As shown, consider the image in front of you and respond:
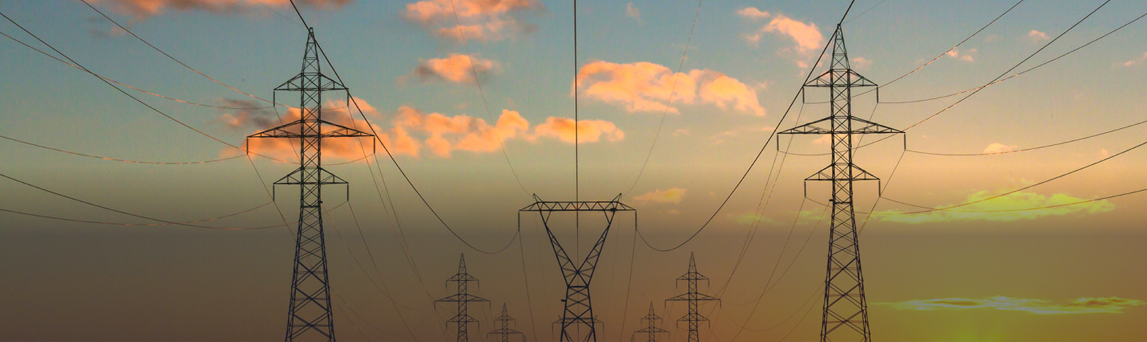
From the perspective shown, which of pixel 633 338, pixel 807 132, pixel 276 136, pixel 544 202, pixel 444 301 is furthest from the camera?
pixel 633 338

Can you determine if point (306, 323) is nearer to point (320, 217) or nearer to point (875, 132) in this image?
point (320, 217)

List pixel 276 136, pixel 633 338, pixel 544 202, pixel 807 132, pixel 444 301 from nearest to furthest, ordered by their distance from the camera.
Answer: pixel 276 136, pixel 807 132, pixel 544 202, pixel 444 301, pixel 633 338

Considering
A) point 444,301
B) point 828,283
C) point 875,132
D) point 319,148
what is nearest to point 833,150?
point 875,132

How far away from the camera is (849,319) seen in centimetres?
3641

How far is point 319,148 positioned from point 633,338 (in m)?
93.0

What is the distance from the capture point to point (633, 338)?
12212 centimetres

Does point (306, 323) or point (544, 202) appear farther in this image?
point (544, 202)

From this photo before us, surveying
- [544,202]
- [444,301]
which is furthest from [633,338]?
[544,202]

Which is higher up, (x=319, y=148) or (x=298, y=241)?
(x=319, y=148)

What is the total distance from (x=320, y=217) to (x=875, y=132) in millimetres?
24053

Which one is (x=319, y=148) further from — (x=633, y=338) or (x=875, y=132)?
(x=633, y=338)

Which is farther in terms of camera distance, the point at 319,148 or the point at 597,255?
the point at 597,255

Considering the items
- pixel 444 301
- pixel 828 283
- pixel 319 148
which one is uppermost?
pixel 319 148

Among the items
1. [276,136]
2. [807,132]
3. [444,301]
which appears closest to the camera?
[276,136]
